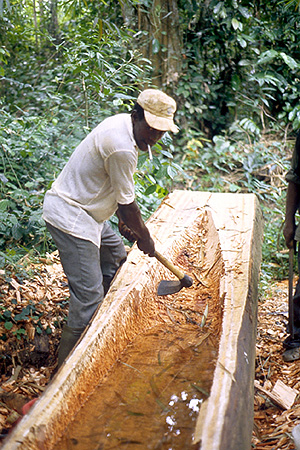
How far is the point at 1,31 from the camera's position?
212 inches

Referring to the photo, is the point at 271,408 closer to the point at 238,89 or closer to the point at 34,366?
the point at 34,366

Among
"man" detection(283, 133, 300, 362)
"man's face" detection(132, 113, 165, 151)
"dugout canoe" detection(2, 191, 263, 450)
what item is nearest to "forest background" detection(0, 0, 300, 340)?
"dugout canoe" detection(2, 191, 263, 450)

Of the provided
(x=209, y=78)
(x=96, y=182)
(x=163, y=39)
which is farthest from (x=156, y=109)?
(x=209, y=78)

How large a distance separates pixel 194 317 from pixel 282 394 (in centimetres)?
73

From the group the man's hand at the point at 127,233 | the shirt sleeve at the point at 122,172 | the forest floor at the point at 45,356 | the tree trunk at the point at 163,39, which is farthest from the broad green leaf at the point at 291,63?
the shirt sleeve at the point at 122,172

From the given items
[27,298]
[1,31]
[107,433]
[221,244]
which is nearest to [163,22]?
[1,31]

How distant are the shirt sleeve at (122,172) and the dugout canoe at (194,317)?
25.1 inches

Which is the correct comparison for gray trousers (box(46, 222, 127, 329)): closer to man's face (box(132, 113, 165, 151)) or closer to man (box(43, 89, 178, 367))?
man (box(43, 89, 178, 367))

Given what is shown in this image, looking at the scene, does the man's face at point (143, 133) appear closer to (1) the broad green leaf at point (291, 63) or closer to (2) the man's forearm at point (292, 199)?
(2) the man's forearm at point (292, 199)

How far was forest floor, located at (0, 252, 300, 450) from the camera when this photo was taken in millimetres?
2309

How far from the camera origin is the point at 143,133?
2.32 m

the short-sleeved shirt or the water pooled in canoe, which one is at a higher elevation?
the short-sleeved shirt

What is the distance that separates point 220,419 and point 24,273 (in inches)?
82.8

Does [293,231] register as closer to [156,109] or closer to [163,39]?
[156,109]
